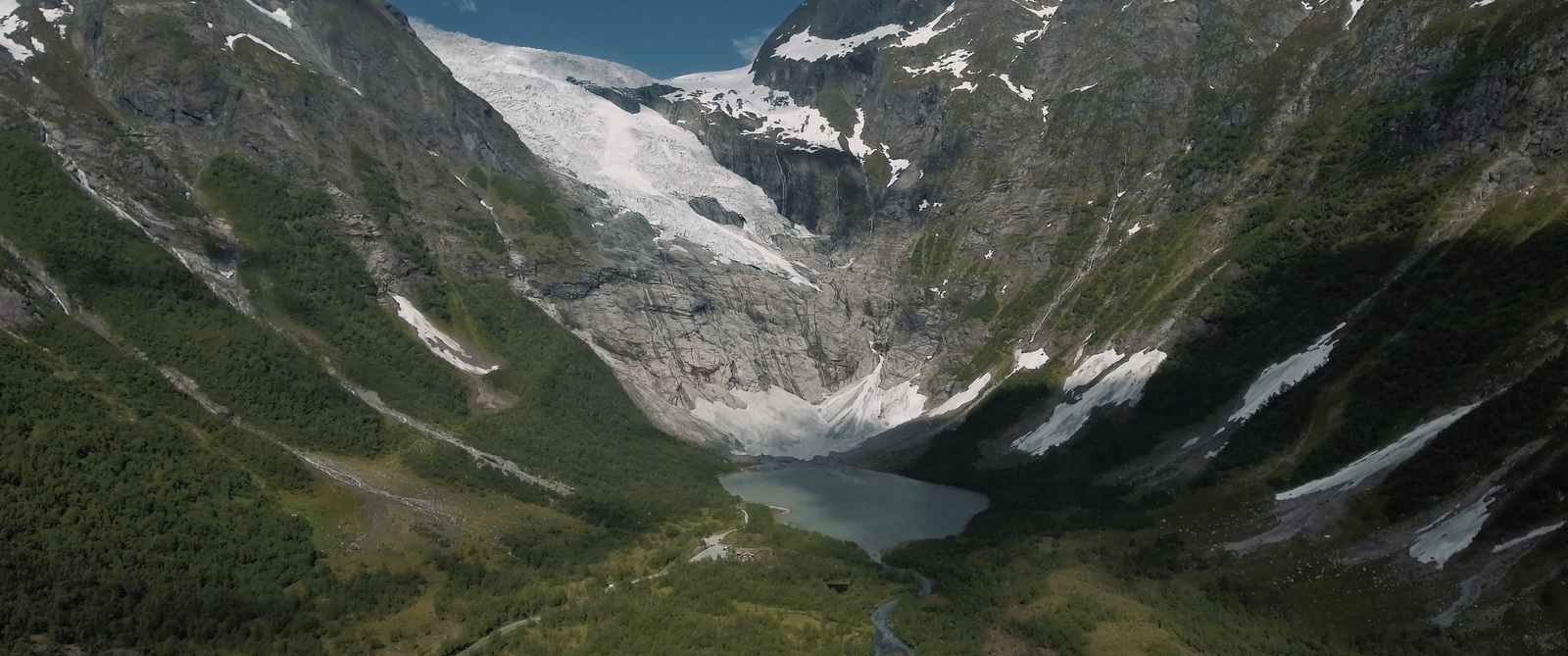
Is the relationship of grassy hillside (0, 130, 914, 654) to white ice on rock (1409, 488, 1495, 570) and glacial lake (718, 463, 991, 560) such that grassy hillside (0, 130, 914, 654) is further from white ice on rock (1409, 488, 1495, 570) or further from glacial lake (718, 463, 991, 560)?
white ice on rock (1409, 488, 1495, 570)

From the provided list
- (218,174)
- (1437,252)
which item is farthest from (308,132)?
(1437,252)

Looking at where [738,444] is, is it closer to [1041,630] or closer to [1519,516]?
[1041,630]

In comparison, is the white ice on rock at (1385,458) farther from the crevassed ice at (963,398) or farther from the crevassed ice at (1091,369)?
the crevassed ice at (963,398)

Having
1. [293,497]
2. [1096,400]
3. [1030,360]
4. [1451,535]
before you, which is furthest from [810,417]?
[1451,535]

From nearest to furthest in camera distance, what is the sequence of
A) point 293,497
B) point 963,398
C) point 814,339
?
point 293,497 < point 963,398 < point 814,339

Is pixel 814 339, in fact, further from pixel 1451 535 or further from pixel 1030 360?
pixel 1451 535

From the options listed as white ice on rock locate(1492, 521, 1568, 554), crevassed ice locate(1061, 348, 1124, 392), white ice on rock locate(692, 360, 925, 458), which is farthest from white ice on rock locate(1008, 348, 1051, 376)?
white ice on rock locate(1492, 521, 1568, 554)
